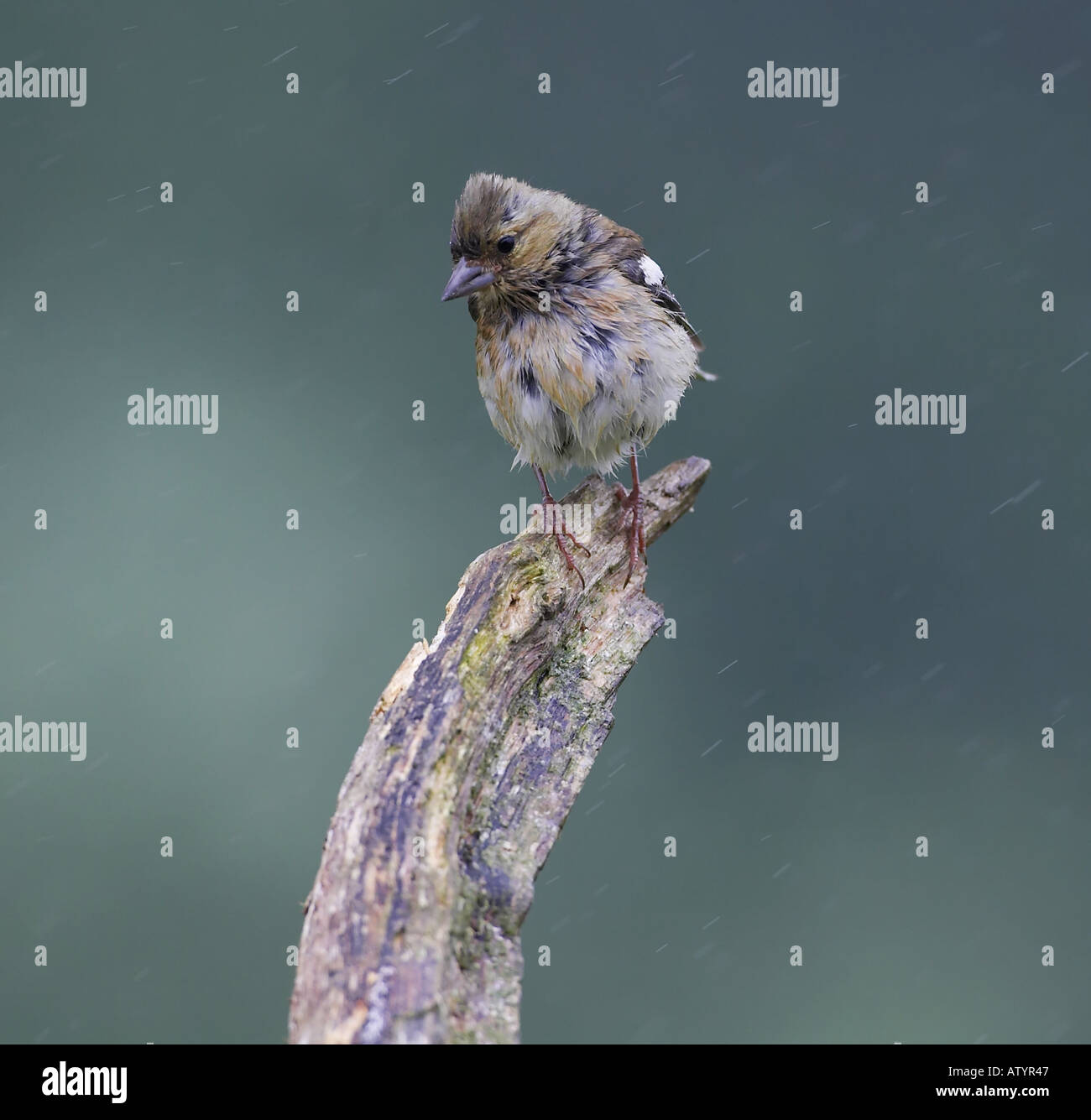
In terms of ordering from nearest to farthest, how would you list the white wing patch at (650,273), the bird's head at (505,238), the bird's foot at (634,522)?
the bird's head at (505,238) < the bird's foot at (634,522) < the white wing patch at (650,273)

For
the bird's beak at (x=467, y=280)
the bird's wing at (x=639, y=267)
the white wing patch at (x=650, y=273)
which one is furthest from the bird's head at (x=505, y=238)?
the white wing patch at (x=650, y=273)

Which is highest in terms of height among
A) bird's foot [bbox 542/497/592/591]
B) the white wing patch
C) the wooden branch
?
the white wing patch

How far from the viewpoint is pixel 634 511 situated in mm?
3748

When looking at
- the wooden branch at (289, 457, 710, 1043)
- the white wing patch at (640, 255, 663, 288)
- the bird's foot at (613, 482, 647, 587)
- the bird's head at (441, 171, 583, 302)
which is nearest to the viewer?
the wooden branch at (289, 457, 710, 1043)

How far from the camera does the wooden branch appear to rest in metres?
1.99

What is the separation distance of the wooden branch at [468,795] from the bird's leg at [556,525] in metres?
0.03

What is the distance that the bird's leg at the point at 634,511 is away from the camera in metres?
3.66

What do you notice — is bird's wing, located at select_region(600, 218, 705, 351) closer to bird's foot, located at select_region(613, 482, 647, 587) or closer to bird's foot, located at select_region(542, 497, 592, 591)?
bird's foot, located at select_region(613, 482, 647, 587)

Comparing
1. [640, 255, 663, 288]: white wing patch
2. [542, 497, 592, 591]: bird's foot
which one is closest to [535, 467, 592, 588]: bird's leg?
[542, 497, 592, 591]: bird's foot

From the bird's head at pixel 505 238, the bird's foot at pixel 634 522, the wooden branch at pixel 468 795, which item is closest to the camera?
the wooden branch at pixel 468 795

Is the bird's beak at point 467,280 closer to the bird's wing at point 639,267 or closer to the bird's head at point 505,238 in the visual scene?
the bird's head at point 505,238

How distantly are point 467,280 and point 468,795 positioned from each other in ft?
5.51

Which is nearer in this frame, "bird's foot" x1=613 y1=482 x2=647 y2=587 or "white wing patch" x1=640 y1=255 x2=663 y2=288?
"bird's foot" x1=613 y1=482 x2=647 y2=587

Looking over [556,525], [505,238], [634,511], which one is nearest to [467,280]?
[505,238]
